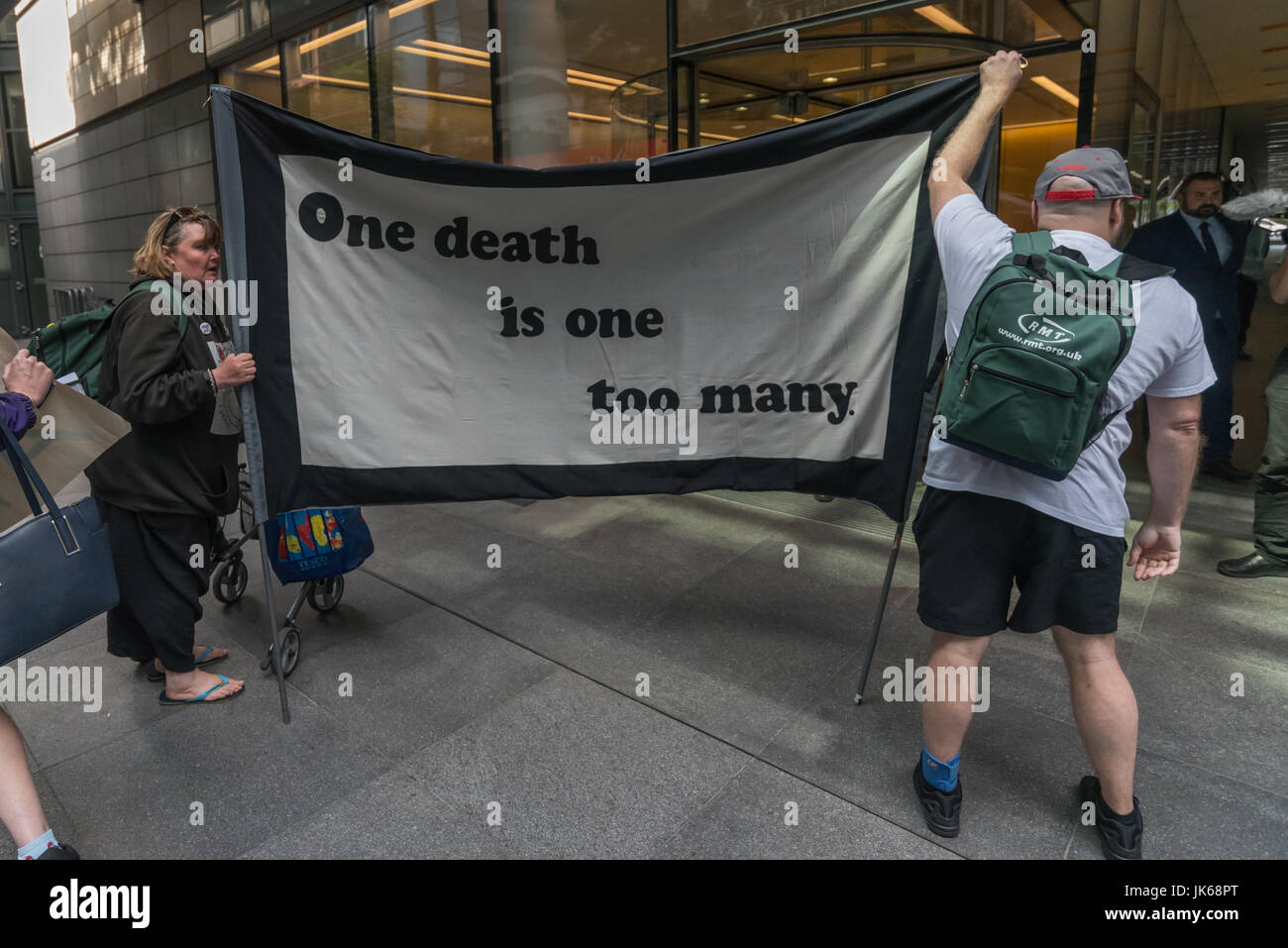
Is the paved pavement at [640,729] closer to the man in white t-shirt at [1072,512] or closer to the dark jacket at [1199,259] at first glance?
the man in white t-shirt at [1072,512]

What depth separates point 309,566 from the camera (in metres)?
4.05

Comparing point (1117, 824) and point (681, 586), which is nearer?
point (1117, 824)

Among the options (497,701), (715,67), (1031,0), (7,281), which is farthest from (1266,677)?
(7,281)

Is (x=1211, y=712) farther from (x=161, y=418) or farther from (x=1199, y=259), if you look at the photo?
(x=161, y=418)

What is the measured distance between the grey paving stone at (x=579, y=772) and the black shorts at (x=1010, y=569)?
105 cm

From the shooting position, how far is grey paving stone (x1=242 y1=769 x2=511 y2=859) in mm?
2754

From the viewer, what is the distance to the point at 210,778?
3178 mm

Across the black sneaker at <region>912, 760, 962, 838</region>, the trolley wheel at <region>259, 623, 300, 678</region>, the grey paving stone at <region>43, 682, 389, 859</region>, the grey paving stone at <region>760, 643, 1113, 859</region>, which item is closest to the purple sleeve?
the grey paving stone at <region>43, 682, 389, 859</region>

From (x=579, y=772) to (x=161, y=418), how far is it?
2026mm

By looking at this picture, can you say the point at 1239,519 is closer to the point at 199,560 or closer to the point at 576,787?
the point at 576,787

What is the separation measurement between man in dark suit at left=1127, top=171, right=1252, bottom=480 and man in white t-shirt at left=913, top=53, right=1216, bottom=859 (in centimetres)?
368

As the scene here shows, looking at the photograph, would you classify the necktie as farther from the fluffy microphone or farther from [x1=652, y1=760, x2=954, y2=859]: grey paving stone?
→ [x1=652, y1=760, x2=954, y2=859]: grey paving stone

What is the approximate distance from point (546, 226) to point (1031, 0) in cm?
388

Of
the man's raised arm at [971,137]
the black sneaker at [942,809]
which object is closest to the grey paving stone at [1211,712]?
the black sneaker at [942,809]
